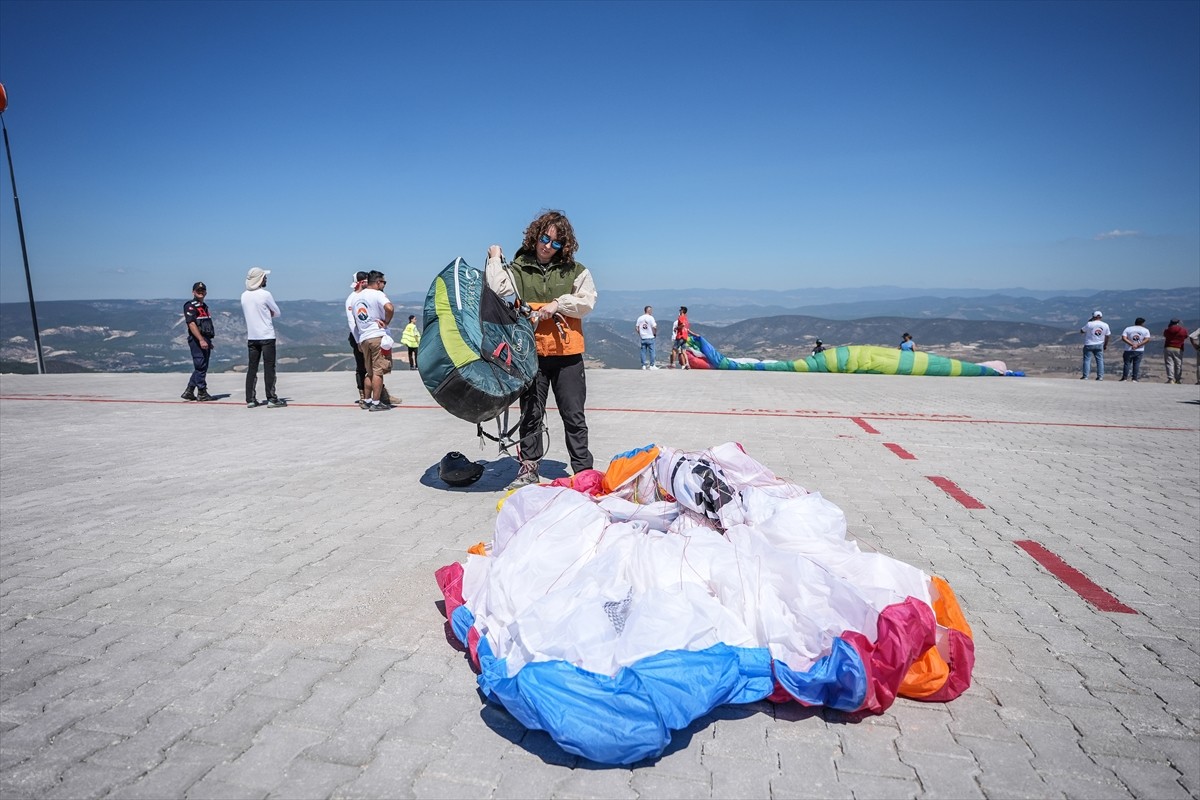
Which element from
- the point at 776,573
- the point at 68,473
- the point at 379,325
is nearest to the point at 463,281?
the point at 776,573

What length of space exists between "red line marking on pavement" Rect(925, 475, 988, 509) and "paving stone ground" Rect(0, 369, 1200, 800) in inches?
4.0

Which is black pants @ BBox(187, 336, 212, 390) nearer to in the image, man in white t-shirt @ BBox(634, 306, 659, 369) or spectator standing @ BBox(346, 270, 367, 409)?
spectator standing @ BBox(346, 270, 367, 409)

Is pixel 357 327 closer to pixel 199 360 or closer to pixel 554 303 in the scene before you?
pixel 199 360

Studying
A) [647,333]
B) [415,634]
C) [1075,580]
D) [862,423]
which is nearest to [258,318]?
[415,634]

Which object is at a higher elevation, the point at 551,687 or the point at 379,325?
the point at 379,325

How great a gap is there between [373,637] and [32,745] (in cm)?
126

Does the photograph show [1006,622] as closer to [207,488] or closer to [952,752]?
[952,752]

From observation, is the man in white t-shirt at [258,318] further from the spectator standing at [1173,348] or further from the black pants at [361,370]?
the spectator standing at [1173,348]

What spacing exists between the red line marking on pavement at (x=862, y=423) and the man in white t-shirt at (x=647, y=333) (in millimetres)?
10684

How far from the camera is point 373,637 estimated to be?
312cm

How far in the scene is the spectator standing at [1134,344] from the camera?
57.8ft

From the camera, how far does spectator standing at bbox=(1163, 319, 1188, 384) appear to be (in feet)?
55.2

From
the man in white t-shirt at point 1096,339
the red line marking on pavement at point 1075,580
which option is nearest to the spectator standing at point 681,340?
the man in white t-shirt at point 1096,339

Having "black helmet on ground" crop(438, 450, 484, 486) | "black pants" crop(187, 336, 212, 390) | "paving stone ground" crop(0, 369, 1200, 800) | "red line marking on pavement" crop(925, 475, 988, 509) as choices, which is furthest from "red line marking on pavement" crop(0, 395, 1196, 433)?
"black helmet on ground" crop(438, 450, 484, 486)
